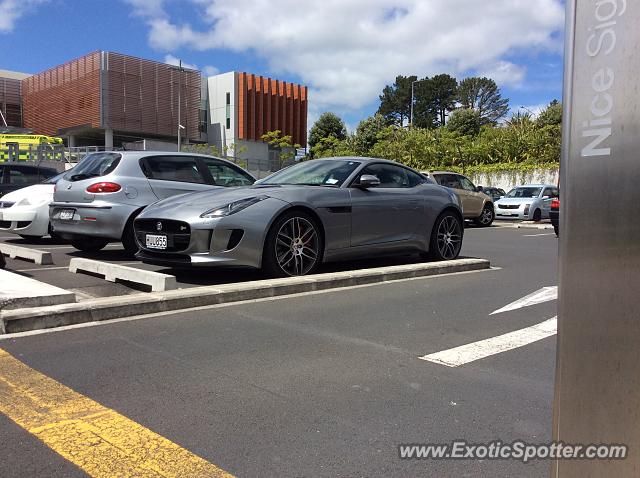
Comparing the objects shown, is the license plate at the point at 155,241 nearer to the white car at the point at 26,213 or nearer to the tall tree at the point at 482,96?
the white car at the point at 26,213

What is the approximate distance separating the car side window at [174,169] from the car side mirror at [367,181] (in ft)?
9.41

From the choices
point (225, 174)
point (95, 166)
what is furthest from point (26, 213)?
point (225, 174)

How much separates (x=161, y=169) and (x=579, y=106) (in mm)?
7555

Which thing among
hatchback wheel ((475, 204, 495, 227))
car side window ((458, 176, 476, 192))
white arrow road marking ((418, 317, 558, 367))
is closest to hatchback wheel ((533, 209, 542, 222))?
hatchback wheel ((475, 204, 495, 227))

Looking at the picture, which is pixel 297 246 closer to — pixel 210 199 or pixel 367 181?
pixel 210 199

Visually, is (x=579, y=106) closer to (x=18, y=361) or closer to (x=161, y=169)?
(x=18, y=361)

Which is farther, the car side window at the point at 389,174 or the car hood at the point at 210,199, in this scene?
the car side window at the point at 389,174

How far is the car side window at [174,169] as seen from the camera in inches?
325

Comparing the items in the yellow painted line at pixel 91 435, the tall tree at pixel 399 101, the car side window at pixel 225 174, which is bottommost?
the yellow painted line at pixel 91 435

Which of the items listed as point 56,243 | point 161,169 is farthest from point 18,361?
point 56,243

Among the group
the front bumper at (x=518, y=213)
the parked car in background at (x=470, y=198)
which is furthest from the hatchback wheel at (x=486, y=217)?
the front bumper at (x=518, y=213)

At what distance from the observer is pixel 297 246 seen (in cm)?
647

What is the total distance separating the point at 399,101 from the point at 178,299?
Result: 9294 cm

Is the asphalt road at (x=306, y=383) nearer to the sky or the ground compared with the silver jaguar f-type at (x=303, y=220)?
nearer to the ground
